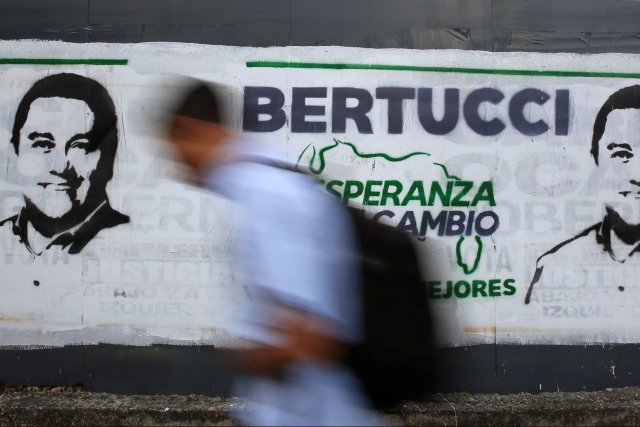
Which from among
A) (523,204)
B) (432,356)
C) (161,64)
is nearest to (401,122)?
(523,204)

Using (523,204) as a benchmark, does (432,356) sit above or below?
below

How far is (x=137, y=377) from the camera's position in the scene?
477cm

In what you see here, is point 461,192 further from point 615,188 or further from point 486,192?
point 615,188

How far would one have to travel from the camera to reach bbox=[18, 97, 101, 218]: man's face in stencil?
15.4 ft

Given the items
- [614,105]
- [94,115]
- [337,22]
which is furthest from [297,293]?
[614,105]

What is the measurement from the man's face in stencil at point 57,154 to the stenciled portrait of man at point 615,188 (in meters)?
3.45

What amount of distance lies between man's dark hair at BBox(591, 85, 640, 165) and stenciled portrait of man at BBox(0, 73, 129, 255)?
10.9ft

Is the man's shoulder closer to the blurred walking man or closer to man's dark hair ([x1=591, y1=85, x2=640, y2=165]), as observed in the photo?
man's dark hair ([x1=591, y1=85, x2=640, y2=165])

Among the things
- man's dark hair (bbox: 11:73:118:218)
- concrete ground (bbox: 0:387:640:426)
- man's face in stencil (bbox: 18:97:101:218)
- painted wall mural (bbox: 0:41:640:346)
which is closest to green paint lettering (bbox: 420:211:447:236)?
painted wall mural (bbox: 0:41:640:346)

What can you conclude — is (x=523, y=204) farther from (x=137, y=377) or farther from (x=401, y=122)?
(x=137, y=377)

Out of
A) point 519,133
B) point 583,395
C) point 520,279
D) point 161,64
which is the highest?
point 161,64

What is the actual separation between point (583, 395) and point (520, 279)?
3.07ft

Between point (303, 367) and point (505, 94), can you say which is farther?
point (505, 94)

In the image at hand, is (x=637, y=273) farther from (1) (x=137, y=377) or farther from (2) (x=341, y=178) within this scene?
(1) (x=137, y=377)
